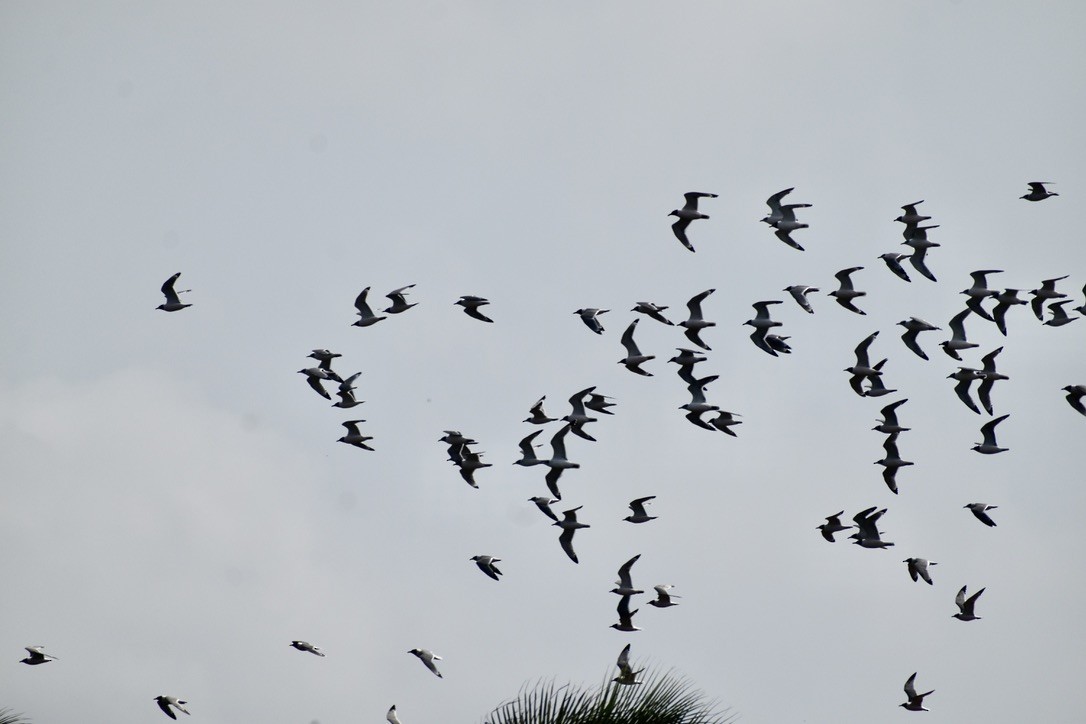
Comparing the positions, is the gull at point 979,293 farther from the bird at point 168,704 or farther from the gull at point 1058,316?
the bird at point 168,704

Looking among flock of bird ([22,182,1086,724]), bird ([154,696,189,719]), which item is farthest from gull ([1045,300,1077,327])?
bird ([154,696,189,719])

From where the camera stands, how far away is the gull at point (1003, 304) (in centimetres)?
4047

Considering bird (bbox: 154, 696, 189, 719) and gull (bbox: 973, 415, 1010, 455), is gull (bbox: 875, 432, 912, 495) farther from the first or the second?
bird (bbox: 154, 696, 189, 719)

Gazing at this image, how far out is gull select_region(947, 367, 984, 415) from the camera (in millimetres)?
40938

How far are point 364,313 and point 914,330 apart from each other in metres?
14.5

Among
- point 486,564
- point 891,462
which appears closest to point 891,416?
point 891,462

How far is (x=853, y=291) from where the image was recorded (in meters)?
41.8

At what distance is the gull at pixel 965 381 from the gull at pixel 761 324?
15.6ft

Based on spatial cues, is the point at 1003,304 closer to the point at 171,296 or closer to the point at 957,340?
the point at 957,340

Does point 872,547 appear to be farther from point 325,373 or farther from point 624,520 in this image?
point 325,373

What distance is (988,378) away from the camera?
4081 cm

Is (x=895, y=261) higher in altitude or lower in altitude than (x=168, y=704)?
higher

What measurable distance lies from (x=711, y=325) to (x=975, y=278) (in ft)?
22.3

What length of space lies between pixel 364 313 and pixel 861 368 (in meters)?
12.9
